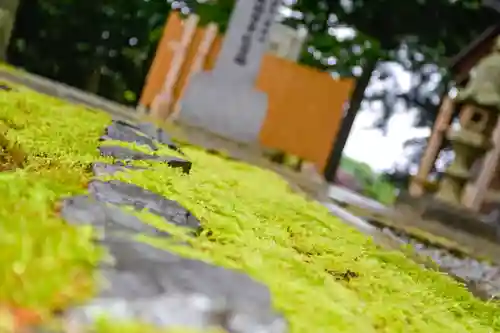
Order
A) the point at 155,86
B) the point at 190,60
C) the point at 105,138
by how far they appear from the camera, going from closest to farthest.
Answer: the point at 105,138, the point at 190,60, the point at 155,86

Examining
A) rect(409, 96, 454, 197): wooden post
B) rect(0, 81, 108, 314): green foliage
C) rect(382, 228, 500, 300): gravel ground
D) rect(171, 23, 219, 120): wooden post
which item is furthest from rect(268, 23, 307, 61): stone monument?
rect(0, 81, 108, 314): green foliage

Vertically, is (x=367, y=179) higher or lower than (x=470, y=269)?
lower

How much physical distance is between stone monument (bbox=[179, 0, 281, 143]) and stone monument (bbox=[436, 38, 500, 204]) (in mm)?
1549

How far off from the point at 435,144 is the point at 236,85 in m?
2.94

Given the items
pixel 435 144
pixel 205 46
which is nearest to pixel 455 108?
pixel 435 144

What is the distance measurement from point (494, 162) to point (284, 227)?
4274 mm

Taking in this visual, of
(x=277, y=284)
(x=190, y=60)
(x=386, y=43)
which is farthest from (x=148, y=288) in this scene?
(x=386, y=43)

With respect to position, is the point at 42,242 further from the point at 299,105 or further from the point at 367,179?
the point at 367,179

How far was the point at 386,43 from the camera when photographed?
8.57m

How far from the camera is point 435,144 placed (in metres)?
6.94

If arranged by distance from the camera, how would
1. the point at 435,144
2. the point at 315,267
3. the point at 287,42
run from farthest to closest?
1. the point at 287,42
2. the point at 435,144
3. the point at 315,267

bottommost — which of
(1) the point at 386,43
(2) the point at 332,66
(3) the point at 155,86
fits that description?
(3) the point at 155,86

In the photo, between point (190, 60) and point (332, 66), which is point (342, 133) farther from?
point (190, 60)

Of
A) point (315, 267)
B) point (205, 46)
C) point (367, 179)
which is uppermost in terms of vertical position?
point (205, 46)
